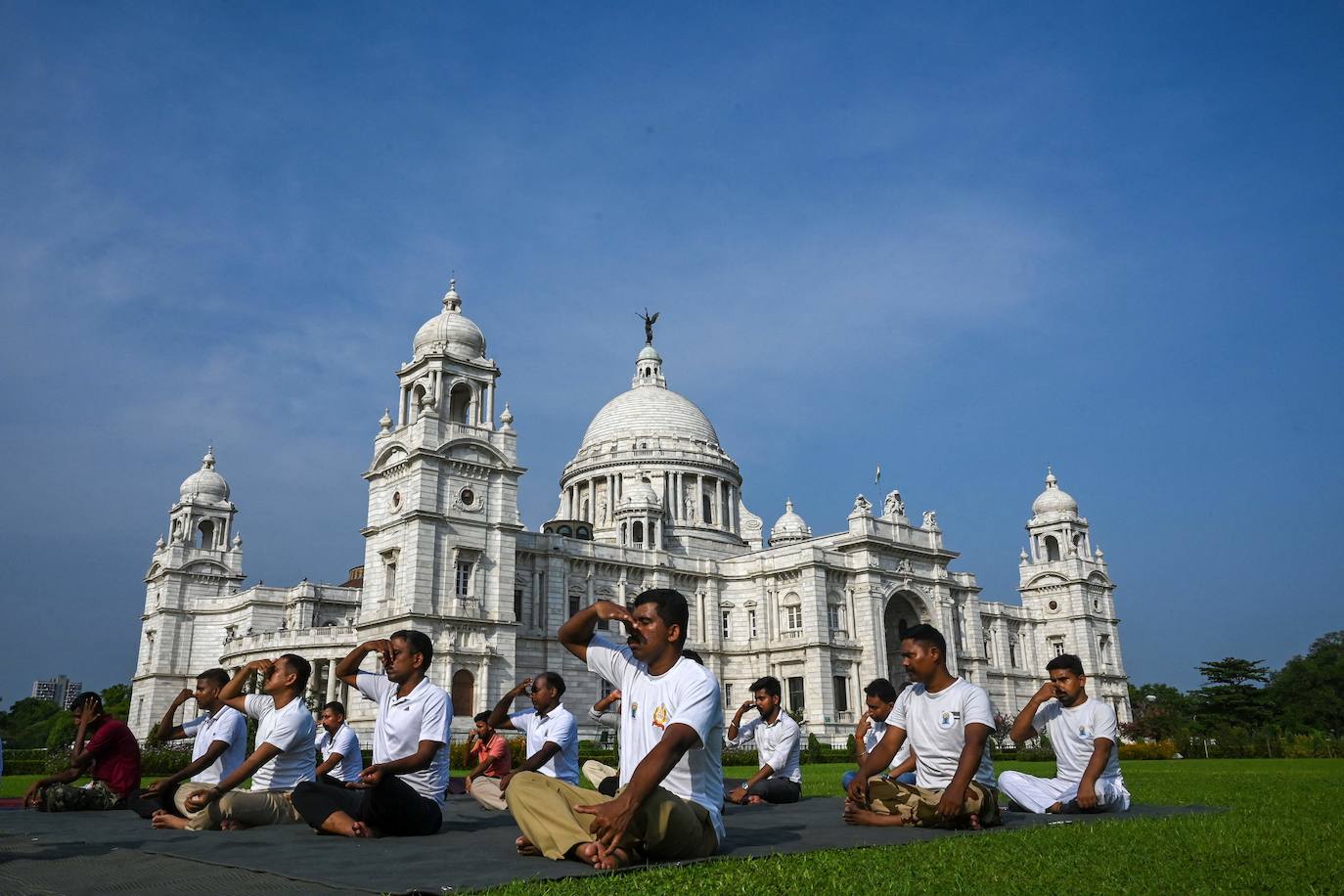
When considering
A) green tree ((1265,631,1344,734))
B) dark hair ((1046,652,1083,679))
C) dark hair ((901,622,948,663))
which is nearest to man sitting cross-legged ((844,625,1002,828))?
dark hair ((901,622,948,663))

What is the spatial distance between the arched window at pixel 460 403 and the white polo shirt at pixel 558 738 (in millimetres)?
37812

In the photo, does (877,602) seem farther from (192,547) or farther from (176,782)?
(176,782)

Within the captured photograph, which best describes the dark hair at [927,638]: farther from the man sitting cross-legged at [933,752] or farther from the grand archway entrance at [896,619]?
the grand archway entrance at [896,619]

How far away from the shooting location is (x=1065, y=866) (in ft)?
25.4

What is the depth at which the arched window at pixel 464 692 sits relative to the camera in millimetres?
45188

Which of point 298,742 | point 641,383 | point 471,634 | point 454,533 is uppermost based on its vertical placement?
point 641,383

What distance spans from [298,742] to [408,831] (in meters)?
2.33

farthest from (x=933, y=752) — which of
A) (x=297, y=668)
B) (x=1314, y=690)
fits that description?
(x=1314, y=690)

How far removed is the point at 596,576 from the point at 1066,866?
48699 millimetres

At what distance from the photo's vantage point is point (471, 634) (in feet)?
150

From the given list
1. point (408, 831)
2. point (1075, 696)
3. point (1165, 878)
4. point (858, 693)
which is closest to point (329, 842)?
point (408, 831)

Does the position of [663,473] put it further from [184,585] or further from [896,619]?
[184,585]

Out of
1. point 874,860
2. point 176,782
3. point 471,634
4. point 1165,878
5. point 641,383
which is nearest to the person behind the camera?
point 1165,878

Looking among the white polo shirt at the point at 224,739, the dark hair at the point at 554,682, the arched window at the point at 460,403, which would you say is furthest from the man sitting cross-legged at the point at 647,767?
the arched window at the point at 460,403
